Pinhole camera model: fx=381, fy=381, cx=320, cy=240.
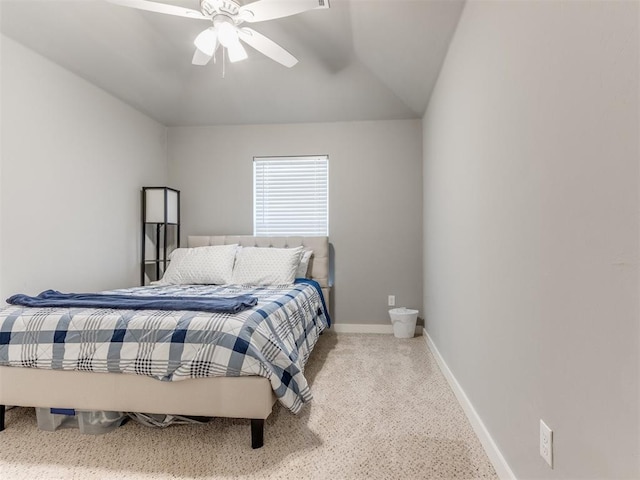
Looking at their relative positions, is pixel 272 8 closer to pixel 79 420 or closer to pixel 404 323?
pixel 79 420

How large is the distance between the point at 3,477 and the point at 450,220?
2.62m

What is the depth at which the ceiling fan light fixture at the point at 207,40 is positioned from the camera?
2182 mm

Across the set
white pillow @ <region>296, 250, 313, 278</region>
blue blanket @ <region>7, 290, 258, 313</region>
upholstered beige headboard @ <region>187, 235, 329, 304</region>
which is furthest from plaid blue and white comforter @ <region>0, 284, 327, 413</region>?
upholstered beige headboard @ <region>187, 235, 329, 304</region>

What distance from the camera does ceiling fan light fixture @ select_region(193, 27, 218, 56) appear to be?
2182 millimetres

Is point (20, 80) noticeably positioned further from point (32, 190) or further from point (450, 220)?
point (450, 220)

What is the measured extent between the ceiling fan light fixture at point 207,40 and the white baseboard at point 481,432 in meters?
2.48

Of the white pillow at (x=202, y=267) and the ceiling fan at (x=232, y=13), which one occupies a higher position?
the ceiling fan at (x=232, y=13)

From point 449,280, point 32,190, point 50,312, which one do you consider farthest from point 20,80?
point 449,280

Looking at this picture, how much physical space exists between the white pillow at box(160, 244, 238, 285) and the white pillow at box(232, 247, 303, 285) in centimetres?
9

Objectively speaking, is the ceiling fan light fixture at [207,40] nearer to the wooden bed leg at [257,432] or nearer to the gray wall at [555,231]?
the gray wall at [555,231]

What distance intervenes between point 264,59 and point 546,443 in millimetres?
3096

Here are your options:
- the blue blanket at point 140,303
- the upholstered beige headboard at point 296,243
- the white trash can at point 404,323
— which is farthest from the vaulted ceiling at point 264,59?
the white trash can at point 404,323

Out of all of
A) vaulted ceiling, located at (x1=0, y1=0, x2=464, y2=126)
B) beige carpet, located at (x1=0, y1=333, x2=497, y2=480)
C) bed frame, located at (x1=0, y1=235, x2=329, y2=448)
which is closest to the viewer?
beige carpet, located at (x1=0, y1=333, x2=497, y2=480)

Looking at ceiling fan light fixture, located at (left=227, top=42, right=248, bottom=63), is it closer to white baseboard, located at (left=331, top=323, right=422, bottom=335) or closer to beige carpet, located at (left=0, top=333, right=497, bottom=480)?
beige carpet, located at (left=0, top=333, right=497, bottom=480)
